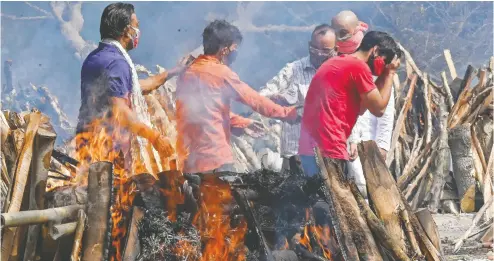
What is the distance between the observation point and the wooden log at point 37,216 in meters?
3.06

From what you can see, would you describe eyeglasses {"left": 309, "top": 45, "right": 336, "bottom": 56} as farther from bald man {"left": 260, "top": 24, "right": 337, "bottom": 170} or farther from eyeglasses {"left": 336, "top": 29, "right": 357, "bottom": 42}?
eyeglasses {"left": 336, "top": 29, "right": 357, "bottom": 42}

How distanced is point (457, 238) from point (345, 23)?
2.39 metres

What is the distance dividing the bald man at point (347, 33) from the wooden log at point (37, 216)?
3.75m

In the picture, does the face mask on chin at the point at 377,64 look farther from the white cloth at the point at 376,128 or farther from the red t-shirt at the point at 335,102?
the white cloth at the point at 376,128

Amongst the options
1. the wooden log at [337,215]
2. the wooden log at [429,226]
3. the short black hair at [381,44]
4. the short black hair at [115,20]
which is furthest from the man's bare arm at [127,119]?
the short black hair at [381,44]

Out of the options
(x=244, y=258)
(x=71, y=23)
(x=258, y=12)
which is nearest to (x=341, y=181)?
(x=244, y=258)

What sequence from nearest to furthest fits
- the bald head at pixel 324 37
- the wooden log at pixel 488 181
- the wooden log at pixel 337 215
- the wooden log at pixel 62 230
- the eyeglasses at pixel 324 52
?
the wooden log at pixel 62 230
the wooden log at pixel 337 215
the bald head at pixel 324 37
the eyeglasses at pixel 324 52
the wooden log at pixel 488 181

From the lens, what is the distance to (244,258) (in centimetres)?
380

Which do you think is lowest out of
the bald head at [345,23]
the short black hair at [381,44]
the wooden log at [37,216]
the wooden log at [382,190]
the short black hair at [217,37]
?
the wooden log at [37,216]

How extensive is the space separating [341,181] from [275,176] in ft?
1.57

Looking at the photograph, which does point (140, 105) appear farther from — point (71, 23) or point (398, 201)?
point (71, 23)

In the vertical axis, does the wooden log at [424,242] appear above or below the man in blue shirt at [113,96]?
below

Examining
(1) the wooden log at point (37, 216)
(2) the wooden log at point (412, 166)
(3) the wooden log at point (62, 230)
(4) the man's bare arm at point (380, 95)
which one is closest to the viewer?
(1) the wooden log at point (37, 216)

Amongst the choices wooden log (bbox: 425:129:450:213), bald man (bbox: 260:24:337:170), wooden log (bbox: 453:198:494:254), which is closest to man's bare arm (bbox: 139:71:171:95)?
bald man (bbox: 260:24:337:170)
